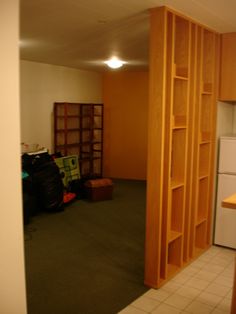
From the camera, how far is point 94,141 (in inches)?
297

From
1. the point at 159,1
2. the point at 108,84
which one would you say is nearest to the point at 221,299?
the point at 159,1

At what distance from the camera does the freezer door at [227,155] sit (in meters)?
3.86

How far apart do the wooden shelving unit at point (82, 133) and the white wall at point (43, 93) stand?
6.9 inches

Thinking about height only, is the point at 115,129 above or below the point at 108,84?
below

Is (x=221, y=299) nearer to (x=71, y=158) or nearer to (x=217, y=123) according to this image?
(x=217, y=123)

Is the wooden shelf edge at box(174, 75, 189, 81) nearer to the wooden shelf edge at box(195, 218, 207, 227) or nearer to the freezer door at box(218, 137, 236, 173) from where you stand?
the freezer door at box(218, 137, 236, 173)

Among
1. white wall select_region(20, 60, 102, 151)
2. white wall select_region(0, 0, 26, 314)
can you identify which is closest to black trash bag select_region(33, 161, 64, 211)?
white wall select_region(20, 60, 102, 151)

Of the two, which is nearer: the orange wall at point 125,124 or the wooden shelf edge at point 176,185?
the wooden shelf edge at point 176,185

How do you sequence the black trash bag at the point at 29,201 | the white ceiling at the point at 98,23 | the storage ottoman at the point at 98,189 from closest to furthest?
the white ceiling at the point at 98,23 → the black trash bag at the point at 29,201 → the storage ottoman at the point at 98,189

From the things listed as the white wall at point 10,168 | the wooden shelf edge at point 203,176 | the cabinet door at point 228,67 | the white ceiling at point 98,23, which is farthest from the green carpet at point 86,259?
the white ceiling at point 98,23

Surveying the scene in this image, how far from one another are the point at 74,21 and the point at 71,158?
356 centimetres

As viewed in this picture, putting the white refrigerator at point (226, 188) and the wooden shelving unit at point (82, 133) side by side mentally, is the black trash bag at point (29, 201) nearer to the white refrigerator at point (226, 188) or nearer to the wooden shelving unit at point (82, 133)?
the wooden shelving unit at point (82, 133)

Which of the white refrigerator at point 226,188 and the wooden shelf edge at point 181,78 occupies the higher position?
the wooden shelf edge at point 181,78

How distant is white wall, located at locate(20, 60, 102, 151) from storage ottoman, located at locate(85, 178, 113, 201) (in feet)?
3.97
